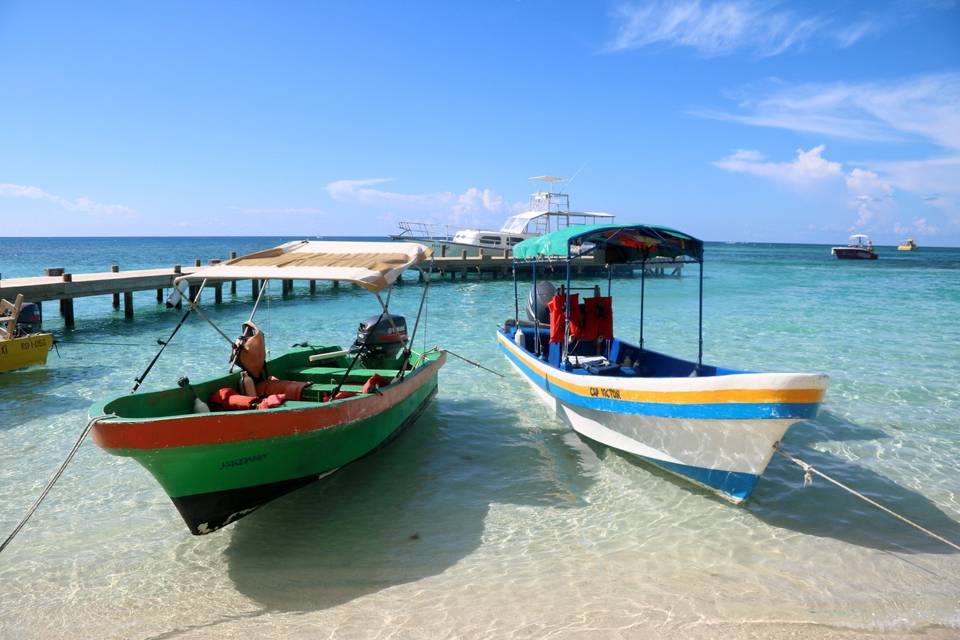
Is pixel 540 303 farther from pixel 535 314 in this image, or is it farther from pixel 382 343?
pixel 382 343

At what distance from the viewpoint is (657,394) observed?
6258 millimetres

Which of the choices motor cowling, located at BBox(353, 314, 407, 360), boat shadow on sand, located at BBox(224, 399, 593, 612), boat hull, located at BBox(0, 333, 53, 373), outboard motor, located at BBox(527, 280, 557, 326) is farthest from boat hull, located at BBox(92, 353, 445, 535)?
boat hull, located at BBox(0, 333, 53, 373)

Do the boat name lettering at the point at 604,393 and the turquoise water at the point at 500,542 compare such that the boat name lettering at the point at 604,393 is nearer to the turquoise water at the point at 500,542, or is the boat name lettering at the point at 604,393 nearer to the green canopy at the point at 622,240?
the turquoise water at the point at 500,542

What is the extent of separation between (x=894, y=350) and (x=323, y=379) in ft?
47.8

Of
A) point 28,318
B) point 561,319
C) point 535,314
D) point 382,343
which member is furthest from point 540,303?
point 28,318

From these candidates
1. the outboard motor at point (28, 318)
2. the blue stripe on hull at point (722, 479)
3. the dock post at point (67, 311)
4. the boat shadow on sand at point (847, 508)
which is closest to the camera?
the boat shadow on sand at point (847, 508)

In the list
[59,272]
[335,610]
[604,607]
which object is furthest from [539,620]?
[59,272]

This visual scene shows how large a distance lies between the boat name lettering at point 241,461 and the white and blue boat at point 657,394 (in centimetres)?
383

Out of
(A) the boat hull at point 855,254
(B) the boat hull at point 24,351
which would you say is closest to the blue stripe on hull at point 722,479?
(B) the boat hull at point 24,351

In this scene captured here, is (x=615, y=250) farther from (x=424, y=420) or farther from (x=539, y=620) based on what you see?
(x=539, y=620)

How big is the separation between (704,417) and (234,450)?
14.1 feet

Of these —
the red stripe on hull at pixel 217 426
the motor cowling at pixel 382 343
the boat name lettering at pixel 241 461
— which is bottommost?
the boat name lettering at pixel 241 461

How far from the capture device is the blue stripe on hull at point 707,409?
5.18m

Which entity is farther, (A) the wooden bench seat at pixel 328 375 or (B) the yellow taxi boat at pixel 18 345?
(B) the yellow taxi boat at pixel 18 345
